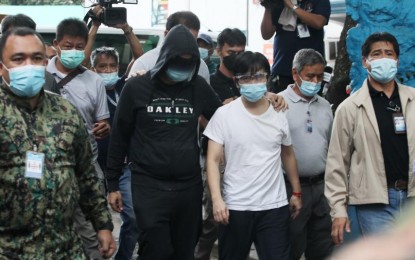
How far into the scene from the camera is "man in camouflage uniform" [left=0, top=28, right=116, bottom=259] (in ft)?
14.5

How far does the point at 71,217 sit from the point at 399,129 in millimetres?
2426

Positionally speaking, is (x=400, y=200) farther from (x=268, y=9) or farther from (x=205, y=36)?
(x=205, y=36)

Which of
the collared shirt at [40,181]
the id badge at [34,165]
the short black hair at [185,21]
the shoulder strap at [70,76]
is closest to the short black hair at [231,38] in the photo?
the short black hair at [185,21]

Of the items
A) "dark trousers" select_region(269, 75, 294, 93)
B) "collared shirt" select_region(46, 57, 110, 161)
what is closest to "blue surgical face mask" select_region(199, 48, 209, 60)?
"dark trousers" select_region(269, 75, 294, 93)

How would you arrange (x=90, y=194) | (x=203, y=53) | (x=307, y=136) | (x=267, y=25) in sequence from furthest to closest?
(x=203, y=53) → (x=267, y=25) → (x=307, y=136) → (x=90, y=194)

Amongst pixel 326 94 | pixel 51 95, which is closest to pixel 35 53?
pixel 51 95

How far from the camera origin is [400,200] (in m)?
5.99

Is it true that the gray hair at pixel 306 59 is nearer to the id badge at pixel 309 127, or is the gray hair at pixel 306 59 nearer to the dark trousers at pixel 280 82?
the id badge at pixel 309 127

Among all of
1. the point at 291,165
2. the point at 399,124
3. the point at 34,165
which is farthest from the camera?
the point at 291,165

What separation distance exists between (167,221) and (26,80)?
80.7 inches

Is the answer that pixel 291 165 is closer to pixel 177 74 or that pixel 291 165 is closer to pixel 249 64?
pixel 249 64

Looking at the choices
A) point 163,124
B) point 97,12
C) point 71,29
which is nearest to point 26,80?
point 163,124

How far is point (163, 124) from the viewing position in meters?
6.25

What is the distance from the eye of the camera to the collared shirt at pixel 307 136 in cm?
692
